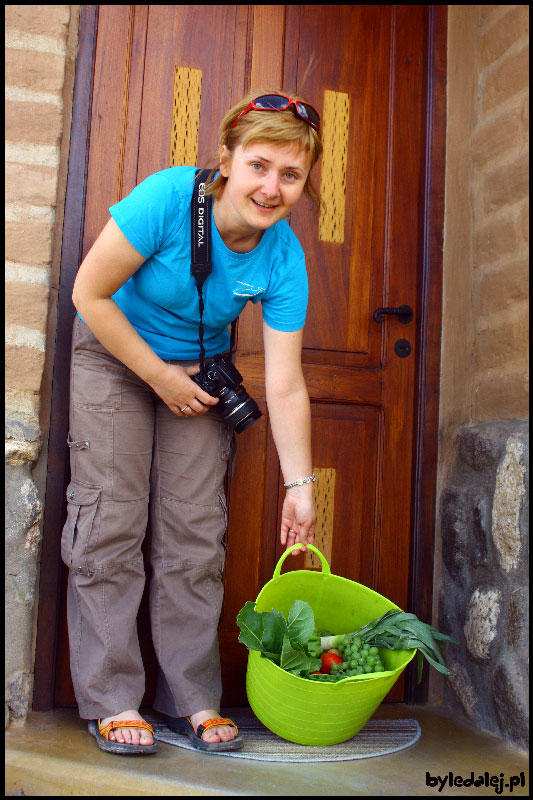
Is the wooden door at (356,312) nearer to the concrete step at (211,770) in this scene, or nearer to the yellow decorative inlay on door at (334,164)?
the yellow decorative inlay on door at (334,164)

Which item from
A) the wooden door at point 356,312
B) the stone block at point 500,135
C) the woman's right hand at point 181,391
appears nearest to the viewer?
the woman's right hand at point 181,391

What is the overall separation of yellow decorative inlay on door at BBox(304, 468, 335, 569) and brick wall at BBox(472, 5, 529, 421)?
49 centimetres

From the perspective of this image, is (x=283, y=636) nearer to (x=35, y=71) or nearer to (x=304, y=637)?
(x=304, y=637)

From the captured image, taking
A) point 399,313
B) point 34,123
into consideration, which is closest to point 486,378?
point 399,313

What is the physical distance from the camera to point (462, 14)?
2502 mm

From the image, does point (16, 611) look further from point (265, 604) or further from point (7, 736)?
point (265, 604)

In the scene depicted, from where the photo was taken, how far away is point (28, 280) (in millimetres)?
1940

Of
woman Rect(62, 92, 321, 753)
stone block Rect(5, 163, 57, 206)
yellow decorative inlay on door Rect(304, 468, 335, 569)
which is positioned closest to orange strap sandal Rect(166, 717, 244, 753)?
woman Rect(62, 92, 321, 753)

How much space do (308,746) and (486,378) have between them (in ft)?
3.77

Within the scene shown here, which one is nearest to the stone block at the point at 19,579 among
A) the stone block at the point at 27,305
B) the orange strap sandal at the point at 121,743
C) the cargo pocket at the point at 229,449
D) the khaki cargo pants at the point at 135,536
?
the khaki cargo pants at the point at 135,536

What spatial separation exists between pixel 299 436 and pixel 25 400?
0.70 meters

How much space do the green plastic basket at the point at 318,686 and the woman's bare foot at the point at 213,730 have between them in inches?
3.8

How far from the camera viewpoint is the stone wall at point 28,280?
1.86 meters

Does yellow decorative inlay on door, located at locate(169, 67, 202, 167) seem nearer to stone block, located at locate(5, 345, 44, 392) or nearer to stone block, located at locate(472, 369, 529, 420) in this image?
stone block, located at locate(5, 345, 44, 392)
